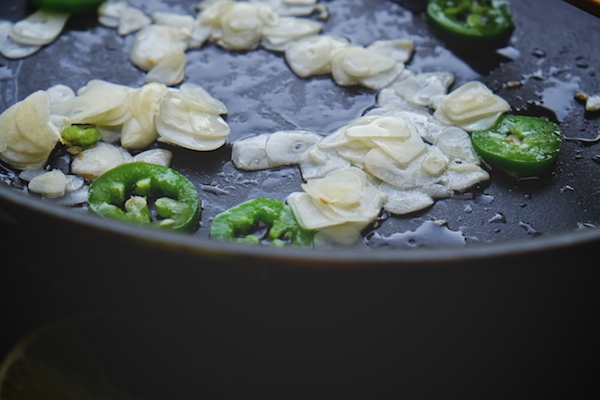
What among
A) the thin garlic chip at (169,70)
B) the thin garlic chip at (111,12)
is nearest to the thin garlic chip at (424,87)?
the thin garlic chip at (169,70)

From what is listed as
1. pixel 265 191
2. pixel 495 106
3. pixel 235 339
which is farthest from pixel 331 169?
pixel 235 339

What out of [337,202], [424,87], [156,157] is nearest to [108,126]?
[156,157]

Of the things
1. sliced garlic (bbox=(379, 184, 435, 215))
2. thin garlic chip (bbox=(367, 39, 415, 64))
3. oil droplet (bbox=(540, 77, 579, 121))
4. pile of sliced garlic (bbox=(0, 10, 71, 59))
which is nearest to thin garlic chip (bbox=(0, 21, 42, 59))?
pile of sliced garlic (bbox=(0, 10, 71, 59))

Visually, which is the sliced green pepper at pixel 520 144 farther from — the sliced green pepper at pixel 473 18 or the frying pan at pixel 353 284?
the sliced green pepper at pixel 473 18

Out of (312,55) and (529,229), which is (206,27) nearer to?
(312,55)

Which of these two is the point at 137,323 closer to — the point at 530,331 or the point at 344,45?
the point at 530,331

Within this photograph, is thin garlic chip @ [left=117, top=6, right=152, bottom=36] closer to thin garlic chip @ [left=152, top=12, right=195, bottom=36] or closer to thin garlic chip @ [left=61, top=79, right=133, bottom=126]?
thin garlic chip @ [left=152, top=12, right=195, bottom=36]
